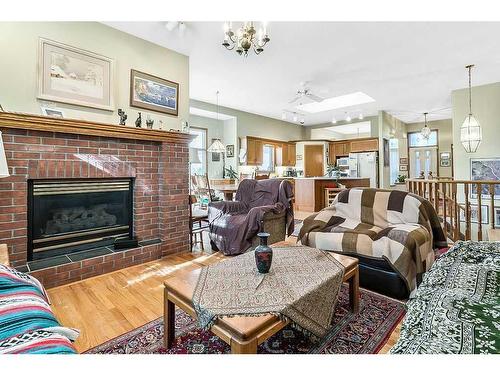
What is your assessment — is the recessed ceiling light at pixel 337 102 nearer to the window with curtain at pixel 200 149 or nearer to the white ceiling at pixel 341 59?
the white ceiling at pixel 341 59

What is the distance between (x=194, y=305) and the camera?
1.25m

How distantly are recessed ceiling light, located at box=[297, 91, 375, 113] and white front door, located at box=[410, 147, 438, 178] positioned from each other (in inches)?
173

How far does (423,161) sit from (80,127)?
33.2 ft

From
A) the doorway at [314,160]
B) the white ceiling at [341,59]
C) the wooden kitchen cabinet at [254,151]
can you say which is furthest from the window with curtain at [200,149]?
the doorway at [314,160]

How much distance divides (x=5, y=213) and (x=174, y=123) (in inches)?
79.4

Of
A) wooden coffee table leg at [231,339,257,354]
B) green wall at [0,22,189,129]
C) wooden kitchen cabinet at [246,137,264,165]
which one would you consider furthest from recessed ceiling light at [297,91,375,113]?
wooden coffee table leg at [231,339,257,354]

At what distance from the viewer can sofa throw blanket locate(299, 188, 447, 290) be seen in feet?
6.86

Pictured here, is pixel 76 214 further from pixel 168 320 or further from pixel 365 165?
pixel 365 165

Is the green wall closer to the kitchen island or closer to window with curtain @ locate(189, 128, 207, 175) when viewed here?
window with curtain @ locate(189, 128, 207, 175)

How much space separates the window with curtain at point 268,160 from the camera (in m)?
7.75

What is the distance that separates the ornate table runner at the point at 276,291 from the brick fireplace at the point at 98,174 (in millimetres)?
1657

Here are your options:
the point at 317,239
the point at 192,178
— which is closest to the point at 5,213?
the point at 192,178

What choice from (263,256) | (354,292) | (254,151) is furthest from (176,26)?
(254,151)
